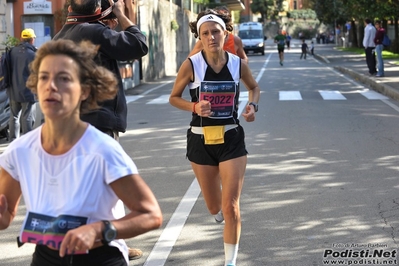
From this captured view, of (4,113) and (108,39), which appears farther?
(4,113)

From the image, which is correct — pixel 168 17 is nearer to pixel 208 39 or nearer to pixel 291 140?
pixel 291 140

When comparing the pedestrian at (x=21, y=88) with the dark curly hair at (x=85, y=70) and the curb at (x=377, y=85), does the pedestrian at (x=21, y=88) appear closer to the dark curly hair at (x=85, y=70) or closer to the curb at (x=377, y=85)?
the dark curly hair at (x=85, y=70)

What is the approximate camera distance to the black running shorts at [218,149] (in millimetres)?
5598

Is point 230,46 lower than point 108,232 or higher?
higher

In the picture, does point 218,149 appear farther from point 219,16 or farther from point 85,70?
point 85,70

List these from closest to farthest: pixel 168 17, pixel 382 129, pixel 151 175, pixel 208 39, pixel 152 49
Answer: pixel 208 39, pixel 151 175, pixel 382 129, pixel 152 49, pixel 168 17

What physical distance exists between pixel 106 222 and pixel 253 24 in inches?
2459

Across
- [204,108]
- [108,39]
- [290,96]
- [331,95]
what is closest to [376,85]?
[331,95]

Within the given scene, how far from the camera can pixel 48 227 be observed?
282 cm

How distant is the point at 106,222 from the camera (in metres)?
2.78

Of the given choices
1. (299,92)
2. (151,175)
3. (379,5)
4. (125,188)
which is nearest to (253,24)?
(379,5)

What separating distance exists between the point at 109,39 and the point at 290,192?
399 cm

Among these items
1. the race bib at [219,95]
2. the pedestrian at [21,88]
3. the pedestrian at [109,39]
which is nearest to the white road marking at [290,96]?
the pedestrian at [21,88]

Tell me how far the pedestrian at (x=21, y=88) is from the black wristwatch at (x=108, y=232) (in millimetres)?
9715
